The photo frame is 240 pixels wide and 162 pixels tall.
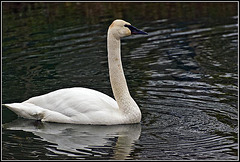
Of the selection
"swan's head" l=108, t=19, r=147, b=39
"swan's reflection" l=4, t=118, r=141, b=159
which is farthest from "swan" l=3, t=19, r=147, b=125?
"swan's reflection" l=4, t=118, r=141, b=159

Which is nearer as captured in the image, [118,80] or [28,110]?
[118,80]

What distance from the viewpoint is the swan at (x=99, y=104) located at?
9352mm

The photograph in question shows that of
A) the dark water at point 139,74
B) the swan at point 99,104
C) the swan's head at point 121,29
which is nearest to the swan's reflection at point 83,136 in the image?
the dark water at point 139,74

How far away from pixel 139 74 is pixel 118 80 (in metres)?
3.05

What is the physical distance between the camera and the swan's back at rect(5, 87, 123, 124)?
30.8 feet

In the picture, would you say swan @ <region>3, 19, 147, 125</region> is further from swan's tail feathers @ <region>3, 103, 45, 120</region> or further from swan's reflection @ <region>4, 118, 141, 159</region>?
swan's reflection @ <region>4, 118, 141, 159</region>

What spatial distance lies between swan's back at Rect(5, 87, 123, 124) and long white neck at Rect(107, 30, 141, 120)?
0.17m

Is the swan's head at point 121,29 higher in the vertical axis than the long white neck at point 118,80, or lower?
higher

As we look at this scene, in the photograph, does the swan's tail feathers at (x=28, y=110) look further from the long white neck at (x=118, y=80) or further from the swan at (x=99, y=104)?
the long white neck at (x=118, y=80)

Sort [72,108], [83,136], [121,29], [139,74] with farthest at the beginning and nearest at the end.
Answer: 1. [139,74]
2. [72,108]
3. [121,29]
4. [83,136]

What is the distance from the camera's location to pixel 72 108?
9531mm

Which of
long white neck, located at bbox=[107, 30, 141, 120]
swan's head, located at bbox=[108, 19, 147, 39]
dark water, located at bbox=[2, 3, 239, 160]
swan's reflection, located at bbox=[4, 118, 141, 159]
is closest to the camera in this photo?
swan's reflection, located at bbox=[4, 118, 141, 159]

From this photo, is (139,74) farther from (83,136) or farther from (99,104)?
(83,136)

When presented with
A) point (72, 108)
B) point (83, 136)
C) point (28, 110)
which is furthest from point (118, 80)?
point (28, 110)
